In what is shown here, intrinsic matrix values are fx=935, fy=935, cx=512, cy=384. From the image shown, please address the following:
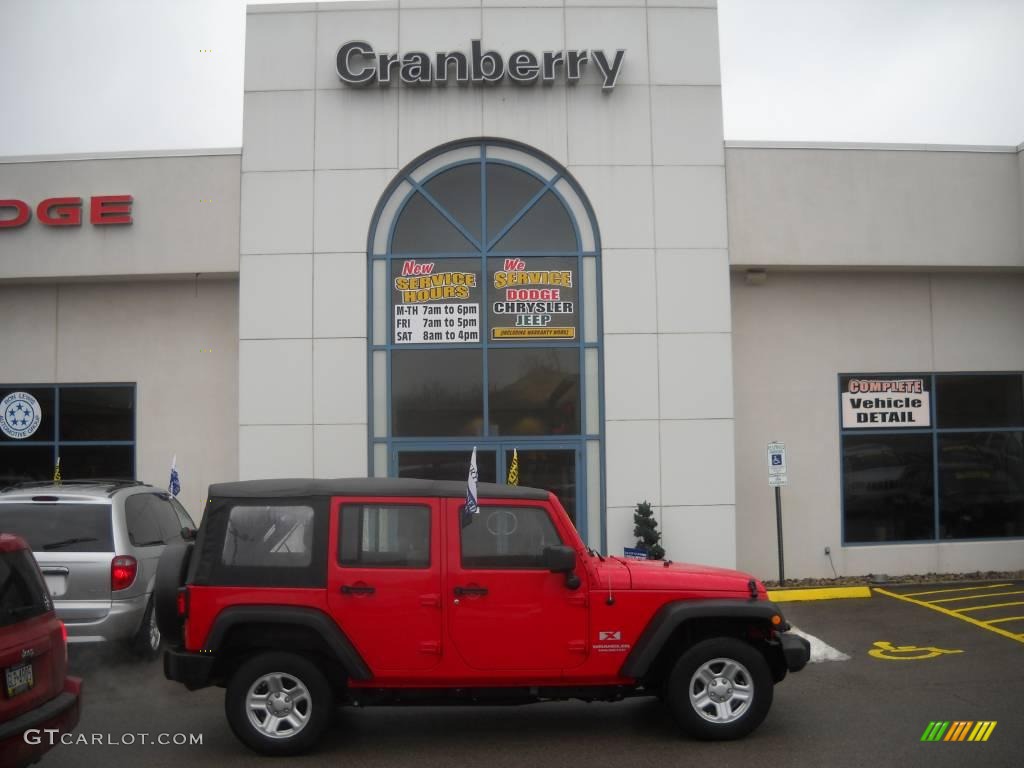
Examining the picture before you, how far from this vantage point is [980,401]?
15594 mm

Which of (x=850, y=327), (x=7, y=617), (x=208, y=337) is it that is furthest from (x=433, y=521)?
(x=850, y=327)

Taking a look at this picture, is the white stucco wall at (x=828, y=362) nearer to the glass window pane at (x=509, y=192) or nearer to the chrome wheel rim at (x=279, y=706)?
the glass window pane at (x=509, y=192)

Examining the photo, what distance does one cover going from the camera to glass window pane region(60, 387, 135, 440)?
1534 cm

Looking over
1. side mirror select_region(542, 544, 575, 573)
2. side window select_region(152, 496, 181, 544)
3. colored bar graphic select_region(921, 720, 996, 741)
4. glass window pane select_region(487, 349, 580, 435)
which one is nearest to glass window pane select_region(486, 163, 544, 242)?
glass window pane select_region(487, 349, 580, 435)

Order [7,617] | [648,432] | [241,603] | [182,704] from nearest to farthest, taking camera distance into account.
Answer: [7,617] < [241,603] < [182,704] < [648,432]

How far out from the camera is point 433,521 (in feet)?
22.6

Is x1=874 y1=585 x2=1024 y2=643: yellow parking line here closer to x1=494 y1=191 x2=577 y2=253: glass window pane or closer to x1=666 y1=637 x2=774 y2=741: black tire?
x1=666 y1=637 x2=774 y2=741: black tire

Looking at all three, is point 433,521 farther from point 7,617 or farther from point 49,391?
point 49,391

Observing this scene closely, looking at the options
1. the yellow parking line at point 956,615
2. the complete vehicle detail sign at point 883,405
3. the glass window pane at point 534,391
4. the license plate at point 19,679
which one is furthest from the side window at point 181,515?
the complete vehicle detail sign at point 883,405

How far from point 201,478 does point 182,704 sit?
737 cm

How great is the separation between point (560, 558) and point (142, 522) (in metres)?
5.21

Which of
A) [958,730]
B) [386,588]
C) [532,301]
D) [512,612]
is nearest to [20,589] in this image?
[386,588]

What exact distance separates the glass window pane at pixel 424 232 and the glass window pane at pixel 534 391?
1.77 m

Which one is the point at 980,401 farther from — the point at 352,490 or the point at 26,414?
the point at 26,414
